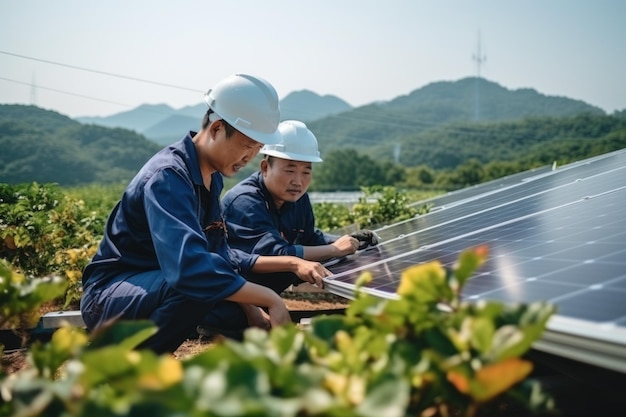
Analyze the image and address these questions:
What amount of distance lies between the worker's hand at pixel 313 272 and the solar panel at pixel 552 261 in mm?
144

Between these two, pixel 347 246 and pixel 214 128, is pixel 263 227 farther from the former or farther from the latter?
pixel 214 128

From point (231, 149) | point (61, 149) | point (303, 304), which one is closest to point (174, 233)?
point (231, 149)

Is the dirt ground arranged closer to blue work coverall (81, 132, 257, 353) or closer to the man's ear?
blue work coverall (81, 132, 257, 353)

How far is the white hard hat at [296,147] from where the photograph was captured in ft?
15.5

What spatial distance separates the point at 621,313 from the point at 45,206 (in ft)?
23.8

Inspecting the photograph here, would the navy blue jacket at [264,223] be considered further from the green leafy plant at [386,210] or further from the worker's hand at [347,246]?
the green leafy plant at [386,210]

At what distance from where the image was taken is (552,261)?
2.18m

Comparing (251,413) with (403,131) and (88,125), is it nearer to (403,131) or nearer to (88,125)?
(88,125)

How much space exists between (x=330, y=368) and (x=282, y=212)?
146 inches

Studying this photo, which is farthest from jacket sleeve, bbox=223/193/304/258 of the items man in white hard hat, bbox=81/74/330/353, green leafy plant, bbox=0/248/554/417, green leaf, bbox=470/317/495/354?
green leaf, bbox=470/317/495/354

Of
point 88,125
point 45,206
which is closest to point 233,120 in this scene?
point 45,206

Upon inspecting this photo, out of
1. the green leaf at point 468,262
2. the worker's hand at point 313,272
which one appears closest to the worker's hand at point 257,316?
the worker's hand at point 313,272

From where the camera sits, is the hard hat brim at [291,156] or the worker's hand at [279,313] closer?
the worker's hand at [279,313]

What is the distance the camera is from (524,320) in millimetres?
1206
